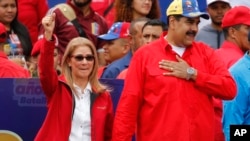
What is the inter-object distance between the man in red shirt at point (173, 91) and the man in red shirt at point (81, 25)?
2.84m

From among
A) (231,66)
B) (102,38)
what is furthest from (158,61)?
(102,38)

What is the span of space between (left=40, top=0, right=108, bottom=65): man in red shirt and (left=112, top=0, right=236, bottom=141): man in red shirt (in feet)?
9.33

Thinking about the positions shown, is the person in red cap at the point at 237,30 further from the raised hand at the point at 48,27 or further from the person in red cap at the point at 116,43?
the raised hand at the point at 48,27

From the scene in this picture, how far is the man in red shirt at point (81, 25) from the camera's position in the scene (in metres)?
11.3

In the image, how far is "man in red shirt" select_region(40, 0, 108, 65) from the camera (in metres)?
11.3

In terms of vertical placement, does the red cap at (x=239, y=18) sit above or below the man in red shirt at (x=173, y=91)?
above

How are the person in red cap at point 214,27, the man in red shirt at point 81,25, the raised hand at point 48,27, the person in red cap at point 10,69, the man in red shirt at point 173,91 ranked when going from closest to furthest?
the man in red shirt at point 173,91, the raised hand at point 48,27, the person in red cap at point 10,69, the man in red shirt at point 81,25, the person in red cap at point 214,27

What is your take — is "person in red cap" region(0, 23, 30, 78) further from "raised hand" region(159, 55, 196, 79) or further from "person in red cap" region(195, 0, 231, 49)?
"person in red cap" region(195, 0, 231, 49)

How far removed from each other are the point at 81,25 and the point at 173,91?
337cm

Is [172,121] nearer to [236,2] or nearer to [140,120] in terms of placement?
[140,120]

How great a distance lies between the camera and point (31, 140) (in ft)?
30.5

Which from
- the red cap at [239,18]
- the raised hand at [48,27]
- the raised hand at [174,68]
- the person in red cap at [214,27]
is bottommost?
the person in red cap at [214,27]

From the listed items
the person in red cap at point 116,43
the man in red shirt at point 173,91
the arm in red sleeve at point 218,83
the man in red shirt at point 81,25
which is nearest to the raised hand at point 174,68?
the man in red shirt at point 173,91

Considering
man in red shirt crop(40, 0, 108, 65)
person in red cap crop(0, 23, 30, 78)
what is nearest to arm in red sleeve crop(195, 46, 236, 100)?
person in red cap crop(0, 23, 30, 78)
